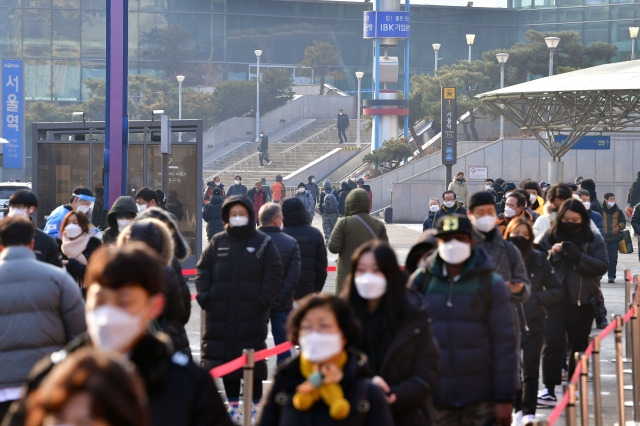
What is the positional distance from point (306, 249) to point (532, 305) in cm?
260

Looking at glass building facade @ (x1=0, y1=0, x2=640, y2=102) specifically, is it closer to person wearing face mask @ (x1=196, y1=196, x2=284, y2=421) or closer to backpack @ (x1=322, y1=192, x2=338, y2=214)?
backpack @ (x1=322, y1=192, x2=338, y2=214)

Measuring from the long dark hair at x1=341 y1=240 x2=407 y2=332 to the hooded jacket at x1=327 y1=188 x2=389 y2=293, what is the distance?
20.3ft

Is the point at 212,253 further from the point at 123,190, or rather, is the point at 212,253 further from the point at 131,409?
the point at 123,190

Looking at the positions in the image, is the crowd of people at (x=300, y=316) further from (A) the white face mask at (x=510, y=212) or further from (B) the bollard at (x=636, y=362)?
(B) the bollard at (x=636, y=362)

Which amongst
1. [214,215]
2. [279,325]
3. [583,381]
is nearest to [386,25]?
[214,215]

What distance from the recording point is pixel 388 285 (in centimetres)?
544

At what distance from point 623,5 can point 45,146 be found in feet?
231

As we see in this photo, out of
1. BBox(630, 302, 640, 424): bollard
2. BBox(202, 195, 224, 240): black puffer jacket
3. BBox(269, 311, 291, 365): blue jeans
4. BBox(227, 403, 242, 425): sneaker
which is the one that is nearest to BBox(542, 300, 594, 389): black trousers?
BBox(630, 302, 640, 424): bollard

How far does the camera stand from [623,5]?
87.4 meters

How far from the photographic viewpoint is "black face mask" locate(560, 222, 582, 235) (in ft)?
33.5

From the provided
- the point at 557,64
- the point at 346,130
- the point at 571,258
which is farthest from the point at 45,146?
the point at 346,130

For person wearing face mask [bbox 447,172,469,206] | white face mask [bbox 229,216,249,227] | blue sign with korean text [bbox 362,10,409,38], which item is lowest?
white face mask [bbox 229,216,249,227]

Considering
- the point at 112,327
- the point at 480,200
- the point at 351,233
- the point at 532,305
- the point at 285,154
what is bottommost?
the point at 532,305

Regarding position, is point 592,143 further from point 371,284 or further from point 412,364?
point 371,284
